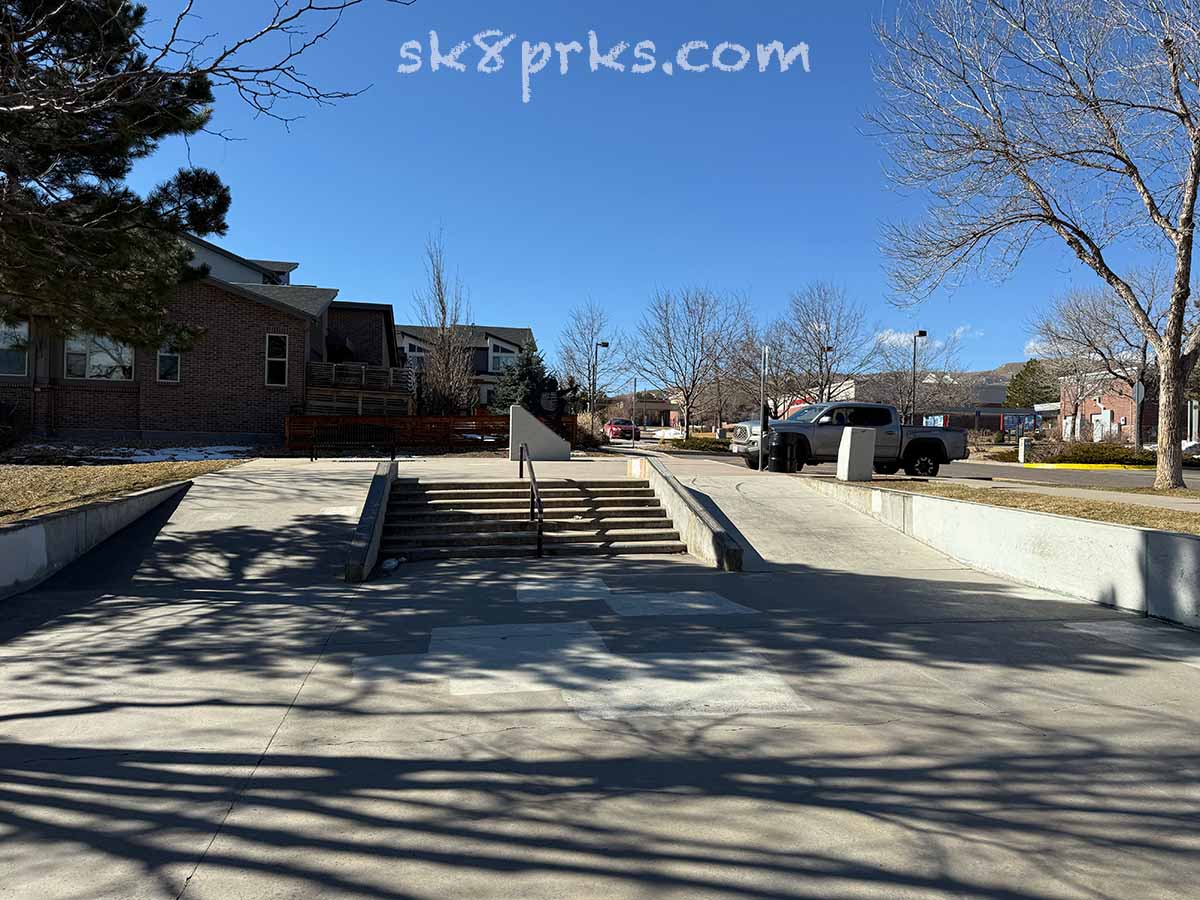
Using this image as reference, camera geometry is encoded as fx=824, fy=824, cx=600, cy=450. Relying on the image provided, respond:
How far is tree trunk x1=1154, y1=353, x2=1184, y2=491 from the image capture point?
15.5 m

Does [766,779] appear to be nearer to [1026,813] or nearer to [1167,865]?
[1026,813]

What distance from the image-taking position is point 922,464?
1967 centimetres

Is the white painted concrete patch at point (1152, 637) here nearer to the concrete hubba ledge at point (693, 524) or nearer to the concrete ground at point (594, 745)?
the concrete ground at point (594, 745)

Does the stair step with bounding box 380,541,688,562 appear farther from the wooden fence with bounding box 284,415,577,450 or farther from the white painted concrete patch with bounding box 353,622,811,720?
the wooden fence with bounding box 284,415,577,450

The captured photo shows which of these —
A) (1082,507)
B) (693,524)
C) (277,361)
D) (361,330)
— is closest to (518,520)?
(693,524)

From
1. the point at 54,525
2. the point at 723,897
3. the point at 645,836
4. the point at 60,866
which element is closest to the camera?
the point at 723,897

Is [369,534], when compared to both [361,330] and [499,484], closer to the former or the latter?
[499,484]

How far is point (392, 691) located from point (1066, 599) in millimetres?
6907

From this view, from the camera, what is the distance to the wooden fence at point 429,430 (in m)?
24.3

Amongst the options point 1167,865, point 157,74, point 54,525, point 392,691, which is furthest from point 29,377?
point 1167,865

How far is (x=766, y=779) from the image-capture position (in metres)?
3.99

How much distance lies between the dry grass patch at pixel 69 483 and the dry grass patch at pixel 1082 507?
13.0 m

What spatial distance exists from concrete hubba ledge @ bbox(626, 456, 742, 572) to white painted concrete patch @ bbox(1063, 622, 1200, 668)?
12.6 ft

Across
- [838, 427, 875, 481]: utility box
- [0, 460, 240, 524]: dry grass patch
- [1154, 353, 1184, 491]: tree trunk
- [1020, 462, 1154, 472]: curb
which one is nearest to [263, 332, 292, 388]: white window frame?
[0, 460, 240, 524]: dry grass patch
